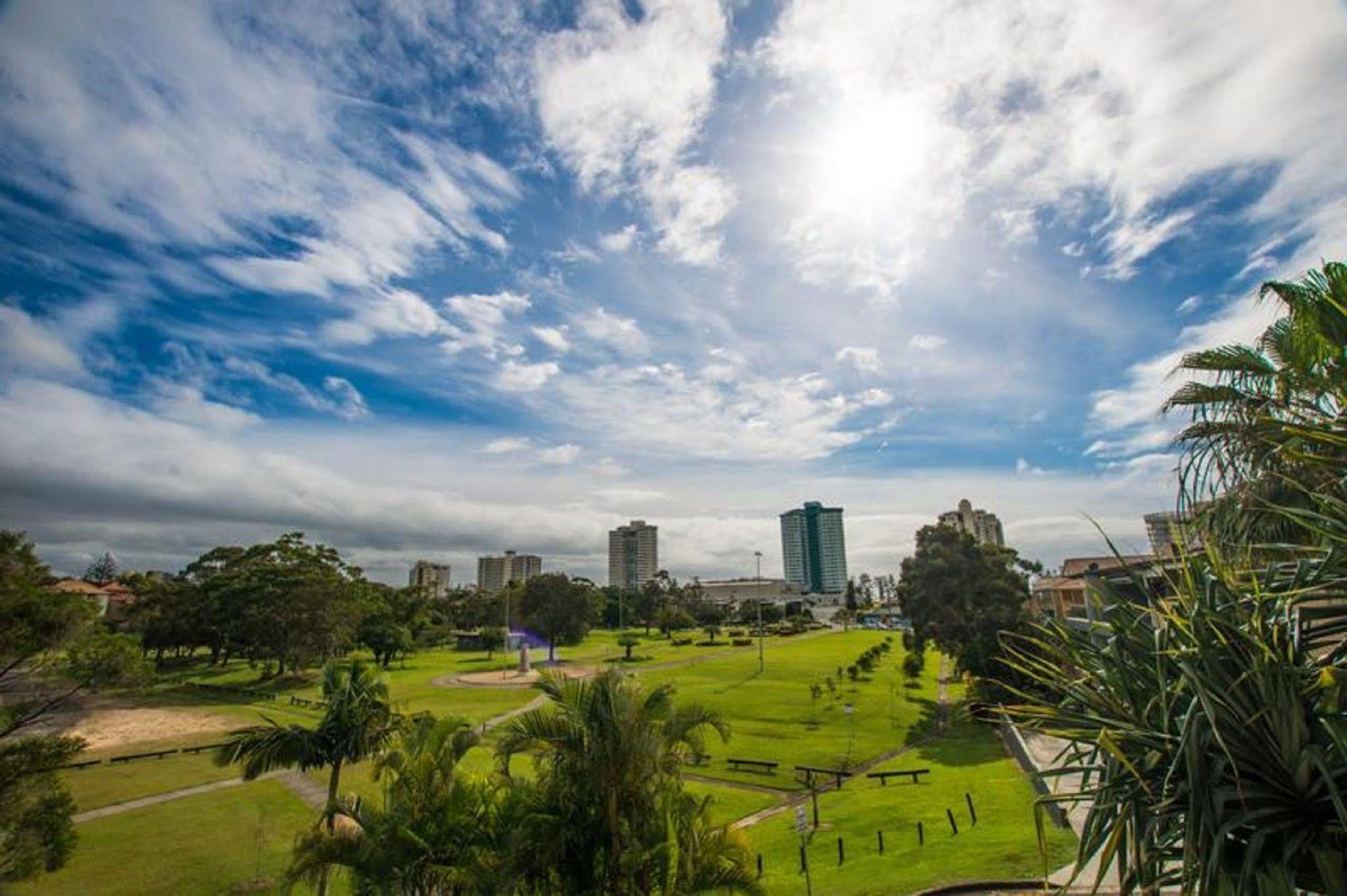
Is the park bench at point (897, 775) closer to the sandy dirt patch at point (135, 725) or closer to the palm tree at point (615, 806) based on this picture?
the palm tree at point (615, 806)

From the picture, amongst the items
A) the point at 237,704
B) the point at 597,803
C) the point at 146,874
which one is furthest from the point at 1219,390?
the point at 237,704

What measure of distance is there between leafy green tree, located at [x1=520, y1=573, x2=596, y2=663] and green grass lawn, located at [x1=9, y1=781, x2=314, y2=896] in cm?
4677

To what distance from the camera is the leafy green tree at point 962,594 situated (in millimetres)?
41219

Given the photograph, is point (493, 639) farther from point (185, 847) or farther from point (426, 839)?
point (426, 839)

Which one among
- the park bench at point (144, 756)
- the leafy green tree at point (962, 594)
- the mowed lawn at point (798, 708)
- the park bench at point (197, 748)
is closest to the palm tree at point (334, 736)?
the mowed lawn at point (798, 708)

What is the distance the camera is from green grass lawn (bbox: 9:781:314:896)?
1769 centimetres

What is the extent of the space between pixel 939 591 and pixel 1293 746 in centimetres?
4119

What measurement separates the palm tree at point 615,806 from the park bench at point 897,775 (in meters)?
18.0

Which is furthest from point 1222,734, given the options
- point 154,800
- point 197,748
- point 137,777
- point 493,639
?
point 493,639

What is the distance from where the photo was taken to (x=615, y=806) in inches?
388

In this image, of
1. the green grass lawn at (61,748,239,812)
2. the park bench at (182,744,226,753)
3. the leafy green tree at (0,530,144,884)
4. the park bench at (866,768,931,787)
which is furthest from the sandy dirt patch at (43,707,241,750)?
the park bench at (866,768,931,787)

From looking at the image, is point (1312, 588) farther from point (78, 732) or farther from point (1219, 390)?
point (78, 732)

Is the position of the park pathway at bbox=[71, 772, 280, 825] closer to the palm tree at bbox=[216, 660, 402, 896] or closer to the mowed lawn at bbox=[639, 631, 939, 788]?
the palm tree at bbox=[216, 660, 402, 896]

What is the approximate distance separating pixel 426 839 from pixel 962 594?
3983 cm
